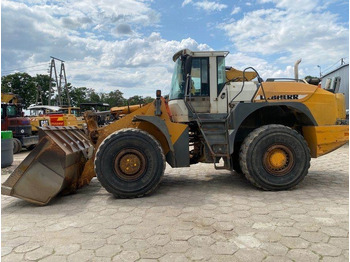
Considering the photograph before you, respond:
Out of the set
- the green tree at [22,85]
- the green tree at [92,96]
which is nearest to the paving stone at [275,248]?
the green tree at [22,85]

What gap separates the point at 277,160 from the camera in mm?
5246

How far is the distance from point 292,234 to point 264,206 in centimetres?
103

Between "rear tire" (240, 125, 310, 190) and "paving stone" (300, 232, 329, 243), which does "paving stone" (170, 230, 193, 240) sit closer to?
"paving stone" (300, 232, 329, 243)

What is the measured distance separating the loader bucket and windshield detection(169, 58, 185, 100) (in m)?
2.30

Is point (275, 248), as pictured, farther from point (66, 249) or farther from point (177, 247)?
point (66, 249)

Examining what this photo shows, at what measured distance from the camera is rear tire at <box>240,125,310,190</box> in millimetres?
5160

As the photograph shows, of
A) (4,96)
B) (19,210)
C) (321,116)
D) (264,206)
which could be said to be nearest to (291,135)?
(321,116)

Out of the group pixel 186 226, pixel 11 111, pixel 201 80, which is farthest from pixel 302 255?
pixel 11 111

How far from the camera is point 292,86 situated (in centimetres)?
566

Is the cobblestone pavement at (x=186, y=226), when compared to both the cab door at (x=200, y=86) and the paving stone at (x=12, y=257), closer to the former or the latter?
the paving stone at (x=12, y=257)

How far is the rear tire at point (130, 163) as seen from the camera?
494 centimetres

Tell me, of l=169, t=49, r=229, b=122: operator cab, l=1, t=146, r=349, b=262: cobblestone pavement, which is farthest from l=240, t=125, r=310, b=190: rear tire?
l=169, t=49, r=229, b=122: operator cab

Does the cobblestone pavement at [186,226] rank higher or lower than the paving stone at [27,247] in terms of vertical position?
higher

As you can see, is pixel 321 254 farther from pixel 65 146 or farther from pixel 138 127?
pixel 65 146
